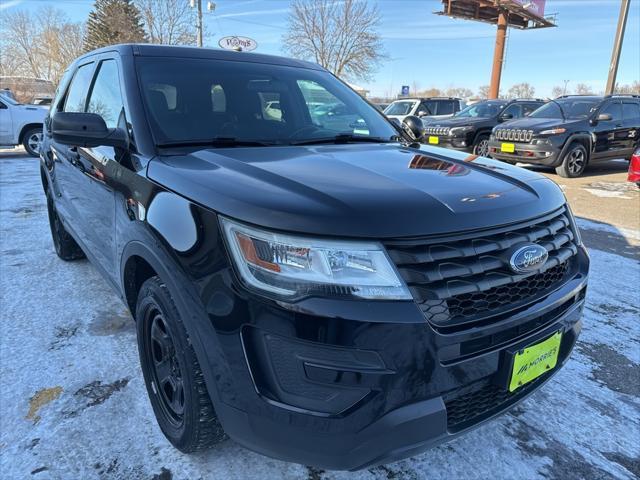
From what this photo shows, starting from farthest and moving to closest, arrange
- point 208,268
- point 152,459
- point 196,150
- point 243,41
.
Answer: point 243,41 < point 196,150 < point 152,459 < point 208,268

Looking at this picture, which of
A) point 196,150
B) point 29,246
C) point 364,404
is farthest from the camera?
point 29,246

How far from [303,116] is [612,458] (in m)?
2.40

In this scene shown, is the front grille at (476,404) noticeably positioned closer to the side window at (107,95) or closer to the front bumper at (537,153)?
the side window at (107,95)

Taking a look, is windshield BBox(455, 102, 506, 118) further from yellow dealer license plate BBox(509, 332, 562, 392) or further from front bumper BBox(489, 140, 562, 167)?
yellow dealer license plate BBox(509, 332, 562, 392)

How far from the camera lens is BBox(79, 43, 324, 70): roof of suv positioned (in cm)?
255

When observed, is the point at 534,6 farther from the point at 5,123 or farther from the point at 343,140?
the point at 343,140

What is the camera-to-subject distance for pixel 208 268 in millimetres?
1547

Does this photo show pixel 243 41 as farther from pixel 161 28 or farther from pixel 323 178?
pixel 161 28

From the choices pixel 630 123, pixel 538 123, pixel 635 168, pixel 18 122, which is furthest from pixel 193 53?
pixel 18 122

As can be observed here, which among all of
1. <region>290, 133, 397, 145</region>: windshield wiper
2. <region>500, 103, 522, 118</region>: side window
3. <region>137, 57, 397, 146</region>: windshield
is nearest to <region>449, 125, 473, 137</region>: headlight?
<region>500, 103, 522, 118</region>: side window

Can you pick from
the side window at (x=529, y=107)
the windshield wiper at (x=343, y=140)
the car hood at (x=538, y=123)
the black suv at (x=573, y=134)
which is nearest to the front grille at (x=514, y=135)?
the black suv at (x=573, y=134)

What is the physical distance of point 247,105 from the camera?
104 inches

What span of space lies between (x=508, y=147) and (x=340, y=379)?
31.2 ft

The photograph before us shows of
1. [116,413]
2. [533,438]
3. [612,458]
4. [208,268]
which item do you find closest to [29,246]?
[116,413]
